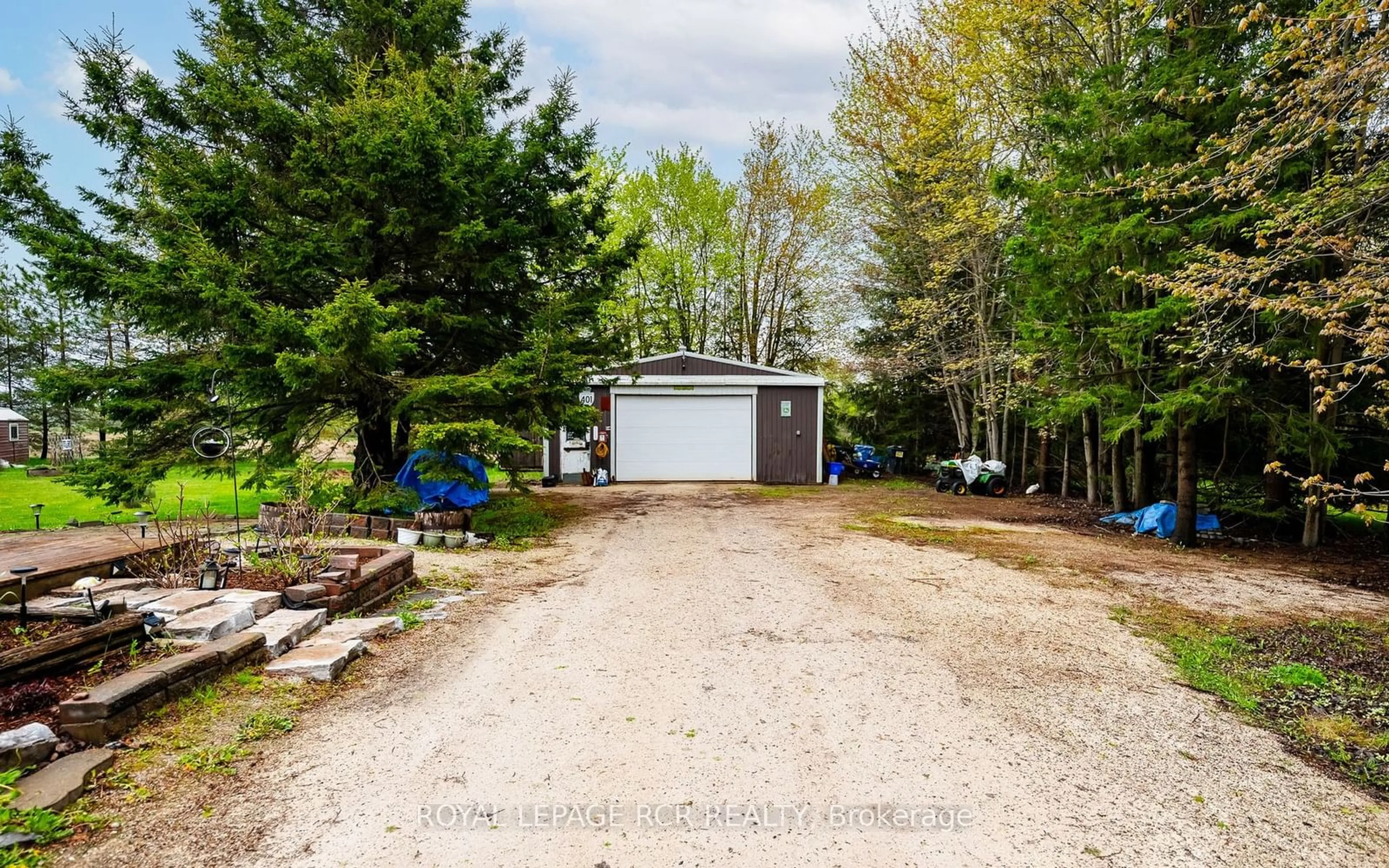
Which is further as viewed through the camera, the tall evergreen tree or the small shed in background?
the small shed in background

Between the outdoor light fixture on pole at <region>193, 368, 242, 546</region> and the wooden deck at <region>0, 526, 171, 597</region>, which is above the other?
the outdoor light fixture on pole at <region>193, 368, 242, 546</region>

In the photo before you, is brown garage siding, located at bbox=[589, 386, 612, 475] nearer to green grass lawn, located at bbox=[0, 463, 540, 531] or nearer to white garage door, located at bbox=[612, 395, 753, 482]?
white garage door, located at bbox=[612, 395, 753, 482]

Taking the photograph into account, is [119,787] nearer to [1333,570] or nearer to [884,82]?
[1333,570]

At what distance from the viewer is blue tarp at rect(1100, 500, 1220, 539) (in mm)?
8344

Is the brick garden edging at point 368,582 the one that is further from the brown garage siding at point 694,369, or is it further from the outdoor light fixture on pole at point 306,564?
the brown garage siding at point 694,369

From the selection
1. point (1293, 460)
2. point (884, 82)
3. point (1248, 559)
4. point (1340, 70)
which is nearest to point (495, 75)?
point (884, 82)

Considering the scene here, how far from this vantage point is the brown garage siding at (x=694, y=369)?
49.0 ft

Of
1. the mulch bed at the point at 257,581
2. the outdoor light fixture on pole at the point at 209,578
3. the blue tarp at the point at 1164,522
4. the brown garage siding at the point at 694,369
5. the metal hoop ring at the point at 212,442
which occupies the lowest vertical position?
the blue tarp at the point at 1164,522

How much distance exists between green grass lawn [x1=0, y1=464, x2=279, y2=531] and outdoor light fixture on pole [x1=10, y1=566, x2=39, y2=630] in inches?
82.9

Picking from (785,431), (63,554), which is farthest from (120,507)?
(785,431)

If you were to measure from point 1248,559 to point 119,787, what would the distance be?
961cm

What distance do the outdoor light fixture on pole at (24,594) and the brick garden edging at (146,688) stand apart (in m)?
0.87

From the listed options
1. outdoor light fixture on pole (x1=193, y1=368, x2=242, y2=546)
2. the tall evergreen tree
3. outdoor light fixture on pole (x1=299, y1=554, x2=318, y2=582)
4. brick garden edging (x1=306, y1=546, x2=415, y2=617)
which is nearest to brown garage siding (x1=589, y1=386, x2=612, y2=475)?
the tall evergreen tree

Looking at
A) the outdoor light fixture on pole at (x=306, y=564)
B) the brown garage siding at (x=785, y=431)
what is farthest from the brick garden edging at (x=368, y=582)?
the brown garage siding at (x=785, y=431)
